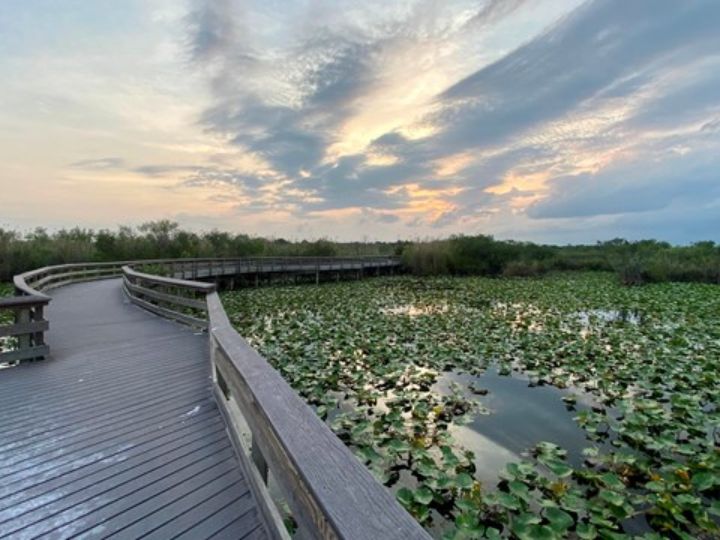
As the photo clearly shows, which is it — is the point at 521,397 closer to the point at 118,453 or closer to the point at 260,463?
the point at 260,463

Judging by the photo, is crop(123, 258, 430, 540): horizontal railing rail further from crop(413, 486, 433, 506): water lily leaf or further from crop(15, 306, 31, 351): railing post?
crop(15, 306, 31, 351): railing post

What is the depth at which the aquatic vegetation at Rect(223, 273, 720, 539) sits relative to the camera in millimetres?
2908

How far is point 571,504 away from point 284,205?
25.2 meters

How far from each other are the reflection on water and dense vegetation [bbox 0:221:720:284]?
59.9 ft

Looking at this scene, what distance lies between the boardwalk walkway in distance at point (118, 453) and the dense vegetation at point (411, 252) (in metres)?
18.8

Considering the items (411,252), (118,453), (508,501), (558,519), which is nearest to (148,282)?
(118,453)

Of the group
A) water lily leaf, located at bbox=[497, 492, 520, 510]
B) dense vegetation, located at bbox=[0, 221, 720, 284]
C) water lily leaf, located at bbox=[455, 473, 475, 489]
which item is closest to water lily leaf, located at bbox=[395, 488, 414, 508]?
water lily leaf, located at bbox=[455, 473, 475, 489]

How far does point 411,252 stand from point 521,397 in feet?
77.9

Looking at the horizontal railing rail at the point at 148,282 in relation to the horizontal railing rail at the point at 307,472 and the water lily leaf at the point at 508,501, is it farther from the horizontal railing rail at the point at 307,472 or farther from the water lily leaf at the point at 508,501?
the water lily leaf at the point at 508,501

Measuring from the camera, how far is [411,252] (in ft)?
94.9

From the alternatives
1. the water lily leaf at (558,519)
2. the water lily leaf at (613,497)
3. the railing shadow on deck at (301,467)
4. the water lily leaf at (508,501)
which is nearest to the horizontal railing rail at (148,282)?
the railing shadow on deck at (301,467)

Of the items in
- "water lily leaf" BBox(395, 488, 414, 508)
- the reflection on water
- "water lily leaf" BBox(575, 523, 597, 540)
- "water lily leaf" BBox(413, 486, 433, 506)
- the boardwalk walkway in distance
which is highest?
the boardwalk walkway in distance

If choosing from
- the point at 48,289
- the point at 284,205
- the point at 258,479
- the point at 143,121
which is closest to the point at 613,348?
the point at 258,479

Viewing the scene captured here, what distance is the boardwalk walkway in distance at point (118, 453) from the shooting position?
1.89 meters
